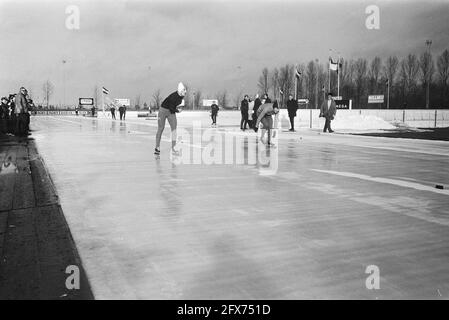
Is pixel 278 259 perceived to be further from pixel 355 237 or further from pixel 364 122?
pixel 364 122

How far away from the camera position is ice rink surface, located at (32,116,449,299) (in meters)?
2.99

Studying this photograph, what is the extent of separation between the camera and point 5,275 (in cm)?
313

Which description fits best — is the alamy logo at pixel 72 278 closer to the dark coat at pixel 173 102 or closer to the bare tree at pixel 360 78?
the dark coat at pixel 173 102

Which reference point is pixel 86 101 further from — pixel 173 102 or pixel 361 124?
pixel 173 102

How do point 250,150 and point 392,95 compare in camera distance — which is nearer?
point 250,150

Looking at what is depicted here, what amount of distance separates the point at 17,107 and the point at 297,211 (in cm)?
1435

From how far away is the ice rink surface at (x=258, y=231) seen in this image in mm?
2986

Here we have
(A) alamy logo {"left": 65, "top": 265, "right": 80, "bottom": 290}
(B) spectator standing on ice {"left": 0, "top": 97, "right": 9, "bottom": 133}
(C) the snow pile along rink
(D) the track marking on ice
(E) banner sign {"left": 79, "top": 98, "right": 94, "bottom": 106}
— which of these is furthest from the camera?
(E) banner sign {"left": 79, "top": 98, "right": 94, "bottom": 106}

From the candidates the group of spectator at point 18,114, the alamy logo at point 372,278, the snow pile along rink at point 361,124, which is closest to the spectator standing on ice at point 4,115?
the group of spectator at point 18,114

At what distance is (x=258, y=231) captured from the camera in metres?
4.25

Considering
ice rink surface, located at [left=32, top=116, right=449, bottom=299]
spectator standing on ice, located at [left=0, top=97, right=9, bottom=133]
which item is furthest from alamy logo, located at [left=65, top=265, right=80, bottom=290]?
spectator standing on ice, located at [left=0, top=97, right=9, bottom=133]

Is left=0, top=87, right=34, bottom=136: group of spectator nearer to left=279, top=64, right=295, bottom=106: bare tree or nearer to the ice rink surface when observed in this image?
the ice rink surface

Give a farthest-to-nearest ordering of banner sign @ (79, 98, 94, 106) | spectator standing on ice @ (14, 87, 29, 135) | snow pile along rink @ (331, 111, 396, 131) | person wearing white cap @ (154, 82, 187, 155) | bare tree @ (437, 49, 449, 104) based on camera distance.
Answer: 1. banner sign @ (79, 98, 94, 106)
2. bare tree @ (437, 49, 449, 104)
3. snow pile along rink @ (331, 111, 396, 131)
4. spectator standing on ice @ (14, 87, 29, 135)
5. person wearing white cap @ (154, 82, 187, 155)
